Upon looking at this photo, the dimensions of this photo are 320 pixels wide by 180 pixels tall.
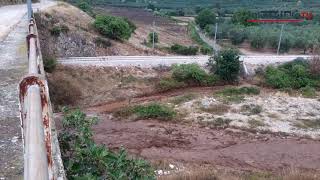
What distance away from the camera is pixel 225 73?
1011 inches

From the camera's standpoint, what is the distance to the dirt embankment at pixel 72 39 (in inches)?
1045

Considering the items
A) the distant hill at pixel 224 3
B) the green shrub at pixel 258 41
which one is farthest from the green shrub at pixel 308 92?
the distant hill at pixel 224 3

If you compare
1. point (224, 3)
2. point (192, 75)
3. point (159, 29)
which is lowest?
point (192, 75)

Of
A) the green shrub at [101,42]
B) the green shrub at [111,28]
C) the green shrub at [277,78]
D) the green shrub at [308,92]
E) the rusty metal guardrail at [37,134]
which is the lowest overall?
the green shrub at [308,92]

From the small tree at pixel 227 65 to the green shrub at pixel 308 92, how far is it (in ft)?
14.5

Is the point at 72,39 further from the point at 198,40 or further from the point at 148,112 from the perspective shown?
the point at 198,40

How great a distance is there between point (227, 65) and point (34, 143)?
75.5 ft

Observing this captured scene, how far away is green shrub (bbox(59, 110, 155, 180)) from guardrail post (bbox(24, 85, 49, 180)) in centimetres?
140

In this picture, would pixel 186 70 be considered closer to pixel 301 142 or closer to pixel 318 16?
pixel 301 142

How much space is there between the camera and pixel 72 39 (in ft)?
90.5

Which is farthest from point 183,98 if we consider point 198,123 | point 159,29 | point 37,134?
point 159,29

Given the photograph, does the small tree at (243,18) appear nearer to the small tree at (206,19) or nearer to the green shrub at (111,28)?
the small tree at (206,19)

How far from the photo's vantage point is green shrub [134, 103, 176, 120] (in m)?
21.2

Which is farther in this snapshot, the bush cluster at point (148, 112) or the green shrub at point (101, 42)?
the green shrub at point (101, 42)
